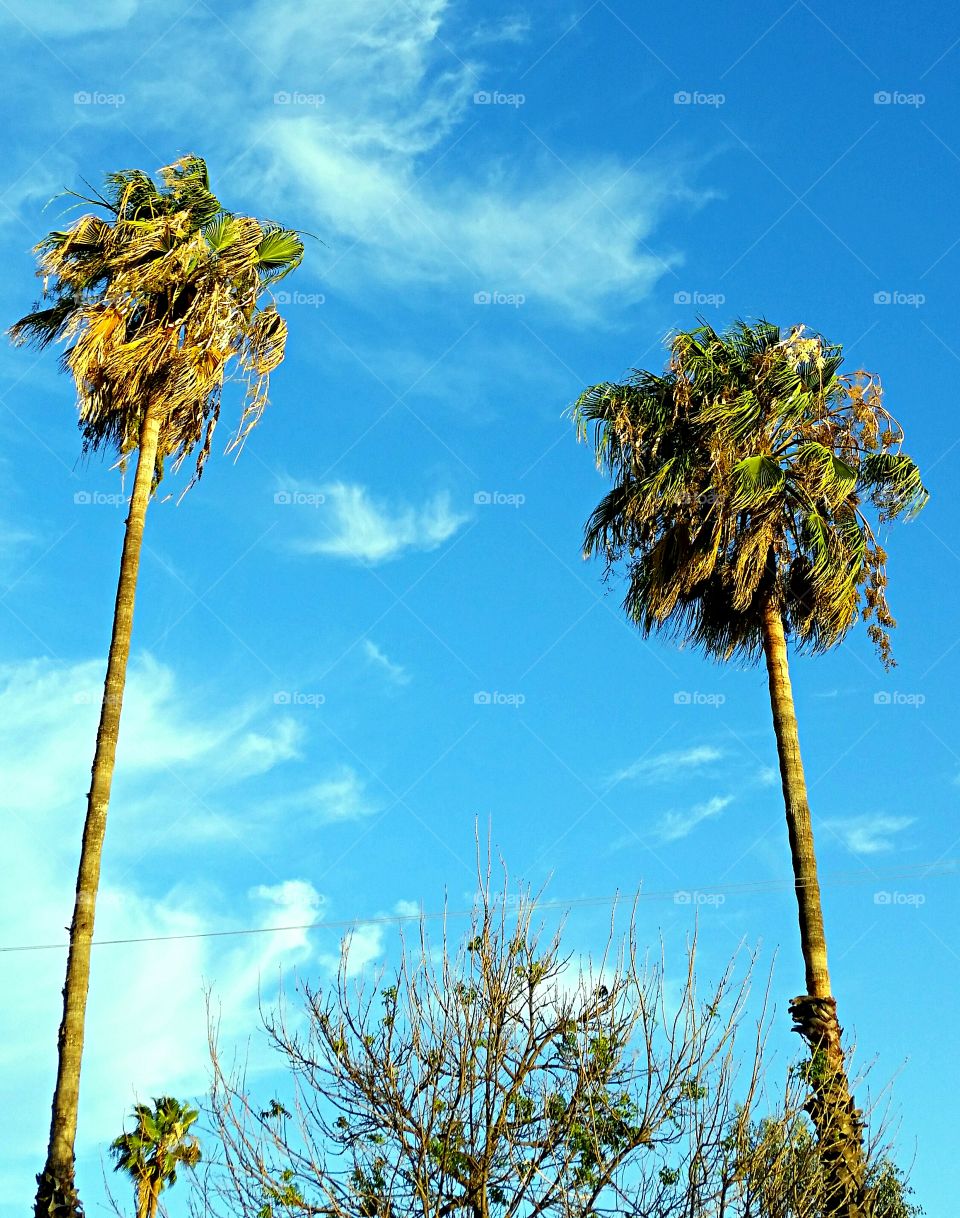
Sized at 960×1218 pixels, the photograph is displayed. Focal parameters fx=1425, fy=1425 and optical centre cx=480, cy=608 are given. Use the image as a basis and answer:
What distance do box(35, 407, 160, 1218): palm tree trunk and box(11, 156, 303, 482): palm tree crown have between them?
593 mm

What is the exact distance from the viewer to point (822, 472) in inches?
717

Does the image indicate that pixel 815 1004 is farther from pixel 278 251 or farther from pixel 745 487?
pixel 278 251

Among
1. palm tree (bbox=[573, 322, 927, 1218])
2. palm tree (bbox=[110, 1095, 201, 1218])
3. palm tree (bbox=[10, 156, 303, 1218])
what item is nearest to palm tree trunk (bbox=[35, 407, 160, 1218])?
palm tree (bbox=[10, 156, 303, 1218])

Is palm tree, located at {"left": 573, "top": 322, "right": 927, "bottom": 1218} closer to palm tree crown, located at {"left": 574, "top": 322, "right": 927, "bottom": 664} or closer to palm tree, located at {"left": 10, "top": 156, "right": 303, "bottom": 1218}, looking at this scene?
palm tree crown, located at {"left": 574, "top": 322, "right": 927, "bottom": 664}

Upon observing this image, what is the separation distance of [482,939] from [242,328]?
400 inches

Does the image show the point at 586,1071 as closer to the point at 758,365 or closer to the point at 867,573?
the point at 867,573

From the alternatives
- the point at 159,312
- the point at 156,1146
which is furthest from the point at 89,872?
the point at 156,1146

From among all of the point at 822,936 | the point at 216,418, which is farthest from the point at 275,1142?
the point at 216,418

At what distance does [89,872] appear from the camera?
47.7 ft

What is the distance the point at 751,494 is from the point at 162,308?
7.89 meters

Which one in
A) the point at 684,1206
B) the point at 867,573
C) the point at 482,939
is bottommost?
the point at 684,1206

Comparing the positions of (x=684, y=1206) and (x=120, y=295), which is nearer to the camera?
(x=684, y=1206)

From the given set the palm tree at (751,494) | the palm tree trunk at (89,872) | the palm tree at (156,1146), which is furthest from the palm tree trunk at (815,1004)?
the palm tree at (156,1146)

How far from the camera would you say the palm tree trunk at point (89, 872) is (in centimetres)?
1267
